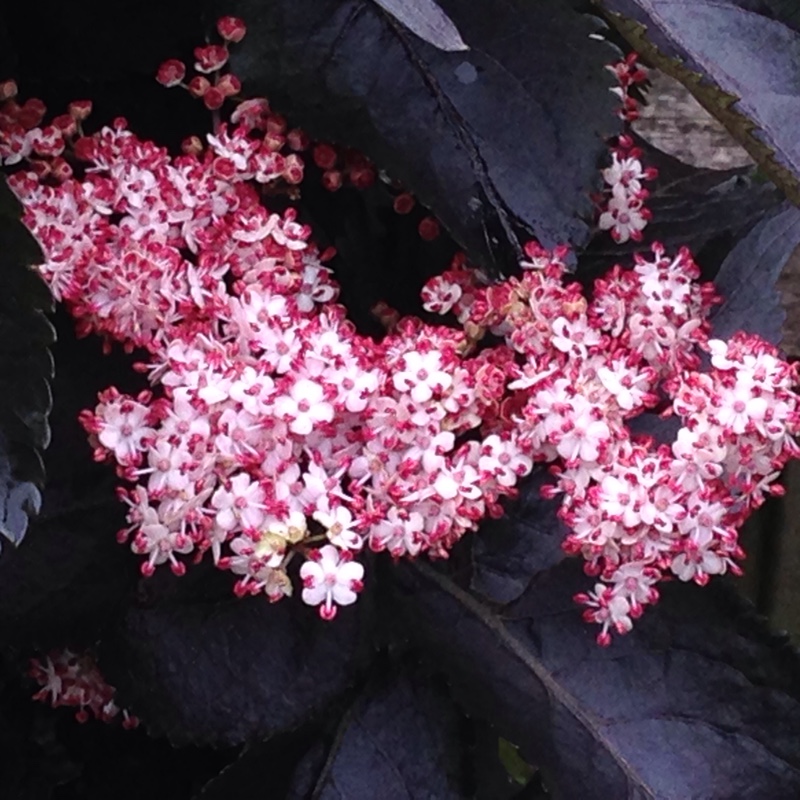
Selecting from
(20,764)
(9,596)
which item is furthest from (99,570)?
(20,764)

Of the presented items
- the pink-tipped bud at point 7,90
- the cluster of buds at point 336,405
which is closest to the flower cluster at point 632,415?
the cluster of buds at point 336,405

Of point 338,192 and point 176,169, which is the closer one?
point 176,169

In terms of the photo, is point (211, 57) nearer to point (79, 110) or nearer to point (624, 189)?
point (79, 110)

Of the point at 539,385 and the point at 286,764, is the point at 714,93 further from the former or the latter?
the point at 286,764

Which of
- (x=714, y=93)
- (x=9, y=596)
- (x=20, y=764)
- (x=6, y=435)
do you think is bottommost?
(x=20, y=764)

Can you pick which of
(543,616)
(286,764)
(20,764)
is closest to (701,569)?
(543,616)

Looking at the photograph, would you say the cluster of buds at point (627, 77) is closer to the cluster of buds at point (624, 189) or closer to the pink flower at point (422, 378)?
the cluster of buds at point (624, 189)

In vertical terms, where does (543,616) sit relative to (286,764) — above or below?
above
